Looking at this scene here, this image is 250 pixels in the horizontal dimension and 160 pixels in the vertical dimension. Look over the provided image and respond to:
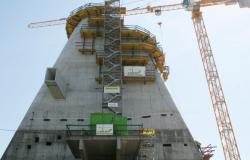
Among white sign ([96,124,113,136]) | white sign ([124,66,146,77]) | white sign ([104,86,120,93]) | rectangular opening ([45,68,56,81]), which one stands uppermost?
white sign ([124,66,146,77])

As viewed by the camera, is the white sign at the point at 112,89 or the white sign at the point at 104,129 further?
the white sign at the point at 112,89

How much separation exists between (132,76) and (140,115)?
5779 millimetres

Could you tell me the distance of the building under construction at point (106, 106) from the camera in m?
29.0

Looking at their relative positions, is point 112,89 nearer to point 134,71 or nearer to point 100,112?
point 100,112

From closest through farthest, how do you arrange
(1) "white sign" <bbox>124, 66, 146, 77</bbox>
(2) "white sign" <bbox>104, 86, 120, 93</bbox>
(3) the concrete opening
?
1. (3) the concrete opening
2. (2) "white sign" <bbox>104, 86, 120, 93</bbox>
3. (1) "white sign" <bbox>124, 66, 146, 77</bbox>

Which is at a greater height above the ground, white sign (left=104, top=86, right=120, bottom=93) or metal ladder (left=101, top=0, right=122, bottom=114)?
metal ladder (left=101, top=0, right=122, bottom=114)

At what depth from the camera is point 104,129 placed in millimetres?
27906

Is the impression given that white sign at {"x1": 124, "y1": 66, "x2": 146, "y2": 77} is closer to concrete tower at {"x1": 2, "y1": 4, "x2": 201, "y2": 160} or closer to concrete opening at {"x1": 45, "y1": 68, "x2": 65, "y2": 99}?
concrete tower at {"x1": 2, "y1": 4, "x2": 201, "y2": 160}

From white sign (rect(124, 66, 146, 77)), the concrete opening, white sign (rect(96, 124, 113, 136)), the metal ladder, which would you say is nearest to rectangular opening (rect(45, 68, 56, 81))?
the concrete opening

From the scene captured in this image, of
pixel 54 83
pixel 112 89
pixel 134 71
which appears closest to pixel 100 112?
pixel 112 89

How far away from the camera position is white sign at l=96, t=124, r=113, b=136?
90.7ft

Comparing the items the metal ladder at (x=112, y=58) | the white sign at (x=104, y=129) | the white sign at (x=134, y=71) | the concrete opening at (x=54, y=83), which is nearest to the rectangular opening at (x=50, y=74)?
the concrete opening at (x=54, y=83)

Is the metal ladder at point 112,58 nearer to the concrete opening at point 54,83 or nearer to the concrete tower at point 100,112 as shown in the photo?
the concrete tower at point 100,112

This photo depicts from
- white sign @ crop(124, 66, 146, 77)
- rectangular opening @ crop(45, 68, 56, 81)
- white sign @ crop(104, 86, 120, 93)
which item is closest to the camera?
rectangular opening @ crop(45, 68, 56, 81)
